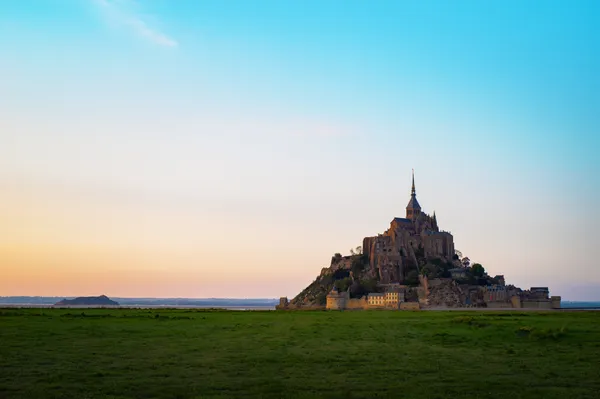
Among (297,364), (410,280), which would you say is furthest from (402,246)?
(297,364)

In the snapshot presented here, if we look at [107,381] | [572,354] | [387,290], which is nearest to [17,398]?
[107,381]

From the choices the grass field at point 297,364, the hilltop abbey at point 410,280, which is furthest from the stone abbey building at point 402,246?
the grass field at point 297,364

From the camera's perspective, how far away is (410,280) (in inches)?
6747

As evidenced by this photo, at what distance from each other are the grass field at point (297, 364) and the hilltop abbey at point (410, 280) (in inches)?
4523

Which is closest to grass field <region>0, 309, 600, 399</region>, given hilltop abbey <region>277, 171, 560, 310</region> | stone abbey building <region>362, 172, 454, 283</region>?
hilltop abbey <region>277, 171, 560, 310</region>

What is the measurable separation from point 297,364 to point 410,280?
483 ft

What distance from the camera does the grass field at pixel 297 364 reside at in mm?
22031

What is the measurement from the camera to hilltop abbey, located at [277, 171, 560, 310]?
15700 centimetres

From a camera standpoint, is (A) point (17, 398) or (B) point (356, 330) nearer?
(A) point (17, 398)

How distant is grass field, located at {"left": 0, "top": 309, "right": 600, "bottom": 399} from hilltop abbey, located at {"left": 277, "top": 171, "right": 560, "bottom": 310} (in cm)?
11488

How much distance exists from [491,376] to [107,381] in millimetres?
15184

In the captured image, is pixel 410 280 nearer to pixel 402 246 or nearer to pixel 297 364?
pixel 402 246

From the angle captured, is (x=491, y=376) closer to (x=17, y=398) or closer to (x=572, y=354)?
(x=572, y=354)

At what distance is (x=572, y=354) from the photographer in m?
32.0
